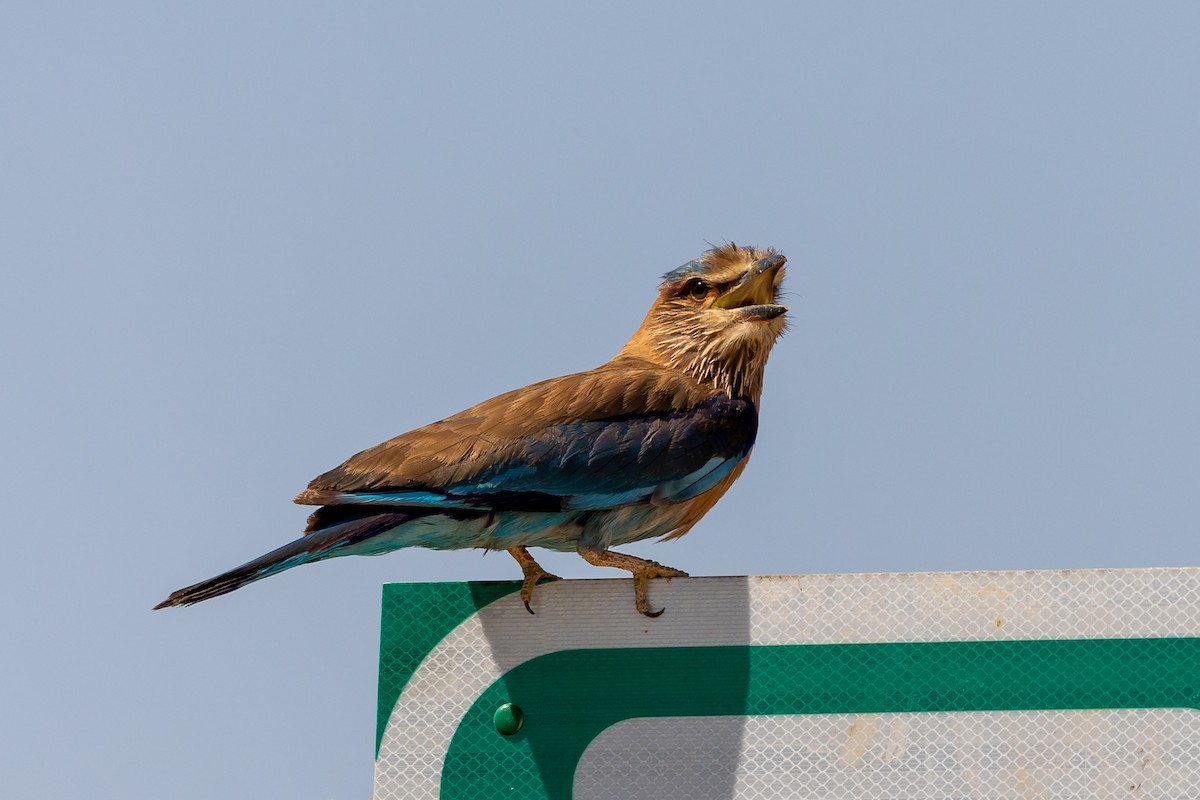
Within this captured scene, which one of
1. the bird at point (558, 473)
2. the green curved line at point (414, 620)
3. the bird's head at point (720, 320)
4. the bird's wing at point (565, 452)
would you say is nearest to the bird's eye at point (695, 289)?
the bird's head at point (720, 320)

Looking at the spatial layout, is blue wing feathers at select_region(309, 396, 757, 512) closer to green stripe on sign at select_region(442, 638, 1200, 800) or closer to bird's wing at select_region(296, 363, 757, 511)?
bird's wing at select_region(296, 363, 757, 511)

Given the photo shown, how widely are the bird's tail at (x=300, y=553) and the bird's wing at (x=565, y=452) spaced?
51 millimetres

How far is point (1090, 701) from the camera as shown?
3.07 meters

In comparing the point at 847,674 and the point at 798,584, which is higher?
the point at 798,584

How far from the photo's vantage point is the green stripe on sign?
3080 mm

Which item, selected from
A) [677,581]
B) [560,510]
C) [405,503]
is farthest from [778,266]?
[677,581]

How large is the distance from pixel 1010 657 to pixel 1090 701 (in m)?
0.18

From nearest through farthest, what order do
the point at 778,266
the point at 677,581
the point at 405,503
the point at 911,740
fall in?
the point at 911,740 < the point at 677,581 < the point at 405,503 < the point at 778,266

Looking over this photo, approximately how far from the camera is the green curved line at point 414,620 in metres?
3.23

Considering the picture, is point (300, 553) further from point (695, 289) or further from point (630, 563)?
point (695, 289)

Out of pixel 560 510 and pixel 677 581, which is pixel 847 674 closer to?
pixel 677 581

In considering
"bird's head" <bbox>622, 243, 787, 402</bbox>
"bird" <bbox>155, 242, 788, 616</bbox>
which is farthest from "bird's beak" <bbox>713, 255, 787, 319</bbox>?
"bird" <bbox>155, 242, 788, 616</bbox>

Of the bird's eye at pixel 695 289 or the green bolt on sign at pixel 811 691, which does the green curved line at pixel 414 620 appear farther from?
the bird's eye at pixel 695 289

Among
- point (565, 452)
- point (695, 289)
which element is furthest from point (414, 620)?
point (695, 289)
